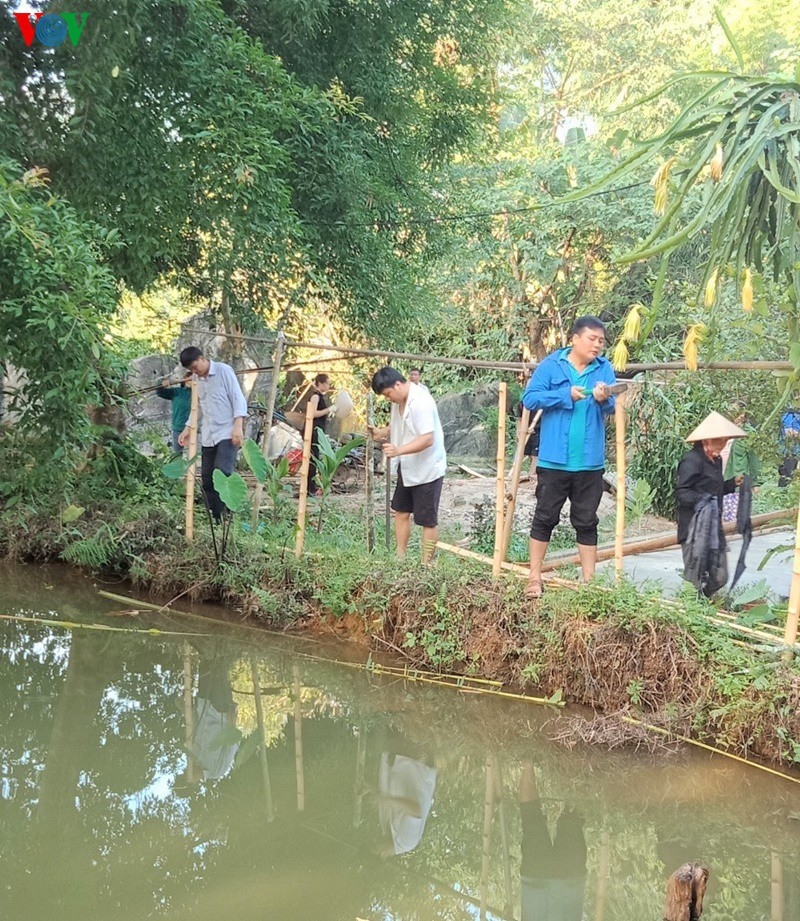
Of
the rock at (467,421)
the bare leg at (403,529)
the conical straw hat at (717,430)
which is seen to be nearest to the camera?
the conical straw hat at (717,430)

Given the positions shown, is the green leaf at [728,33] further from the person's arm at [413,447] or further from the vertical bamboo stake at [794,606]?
the person's arm at [413,447]

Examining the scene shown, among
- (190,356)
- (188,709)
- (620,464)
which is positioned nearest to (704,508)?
(620,464)

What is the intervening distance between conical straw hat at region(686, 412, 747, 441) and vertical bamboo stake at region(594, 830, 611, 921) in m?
1.92

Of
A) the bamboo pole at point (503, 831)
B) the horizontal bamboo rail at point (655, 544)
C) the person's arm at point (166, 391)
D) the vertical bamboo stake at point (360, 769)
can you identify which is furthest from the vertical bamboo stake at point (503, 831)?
the person's arm at point (166, 391)

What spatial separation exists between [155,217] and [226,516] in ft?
7.36

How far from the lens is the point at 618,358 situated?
3.96 meters

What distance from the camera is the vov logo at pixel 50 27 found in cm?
598

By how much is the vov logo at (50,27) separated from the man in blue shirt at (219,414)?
6.89 ft

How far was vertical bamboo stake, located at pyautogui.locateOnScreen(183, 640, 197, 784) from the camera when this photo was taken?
12.7 feet

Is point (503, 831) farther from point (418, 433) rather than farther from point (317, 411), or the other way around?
point (317, 411)

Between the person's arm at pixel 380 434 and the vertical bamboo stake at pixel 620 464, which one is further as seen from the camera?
the person's arm at pixel 380 434

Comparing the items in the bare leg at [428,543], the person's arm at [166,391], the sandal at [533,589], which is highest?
the person's arm at [166,391]

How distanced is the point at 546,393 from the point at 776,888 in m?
2.19

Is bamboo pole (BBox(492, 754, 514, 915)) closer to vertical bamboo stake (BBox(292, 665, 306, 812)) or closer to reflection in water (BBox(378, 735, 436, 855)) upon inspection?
reflection in water (BBox(378, 735, 436, 855))
